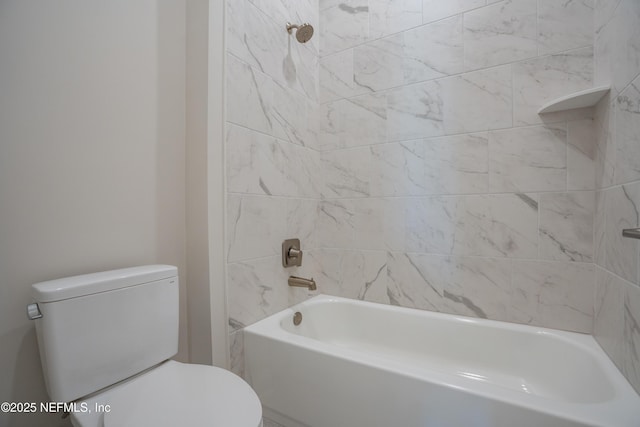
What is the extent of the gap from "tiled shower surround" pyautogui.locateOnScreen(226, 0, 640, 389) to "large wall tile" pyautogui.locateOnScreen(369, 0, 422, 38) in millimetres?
12

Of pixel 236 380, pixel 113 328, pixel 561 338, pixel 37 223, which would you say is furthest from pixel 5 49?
pixel 561 338

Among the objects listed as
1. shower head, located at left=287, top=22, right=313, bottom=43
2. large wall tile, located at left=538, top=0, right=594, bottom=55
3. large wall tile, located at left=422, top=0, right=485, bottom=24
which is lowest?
large wall tile, located at left=538, top=0, right=594, bottom=55

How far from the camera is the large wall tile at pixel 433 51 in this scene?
1.46 m

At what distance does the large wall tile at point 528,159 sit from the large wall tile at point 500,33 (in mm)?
371

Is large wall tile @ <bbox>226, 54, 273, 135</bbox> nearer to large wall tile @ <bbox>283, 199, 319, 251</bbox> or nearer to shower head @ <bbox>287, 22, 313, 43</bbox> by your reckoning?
shower head @ <bbox>287, 22, 313, 43</bbox>

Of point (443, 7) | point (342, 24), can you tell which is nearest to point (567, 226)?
point (443, 7)

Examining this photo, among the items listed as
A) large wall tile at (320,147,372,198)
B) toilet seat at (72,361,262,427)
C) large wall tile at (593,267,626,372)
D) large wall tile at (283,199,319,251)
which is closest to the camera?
toilet seat at (72,361,262,427)

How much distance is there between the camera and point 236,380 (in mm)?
923

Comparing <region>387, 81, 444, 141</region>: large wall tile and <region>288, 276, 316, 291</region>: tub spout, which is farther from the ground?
<region>387, 81, 444, 141</region>: large wall tile

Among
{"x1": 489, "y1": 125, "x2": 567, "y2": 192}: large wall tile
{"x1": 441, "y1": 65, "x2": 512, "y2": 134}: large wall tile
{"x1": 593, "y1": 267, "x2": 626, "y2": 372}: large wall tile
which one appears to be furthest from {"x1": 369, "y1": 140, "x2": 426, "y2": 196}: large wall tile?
{"x1": 593, "y1": 267, "x2": 626, "y2": 372}: large wall tile

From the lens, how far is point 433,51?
5.00ft

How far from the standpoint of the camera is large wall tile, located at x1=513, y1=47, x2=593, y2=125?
1216 mm

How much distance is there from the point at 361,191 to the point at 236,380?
121 cm

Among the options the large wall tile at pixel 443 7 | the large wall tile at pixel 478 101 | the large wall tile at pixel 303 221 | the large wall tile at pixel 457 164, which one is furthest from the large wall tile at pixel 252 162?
the large wall tile at pixel 443 7
